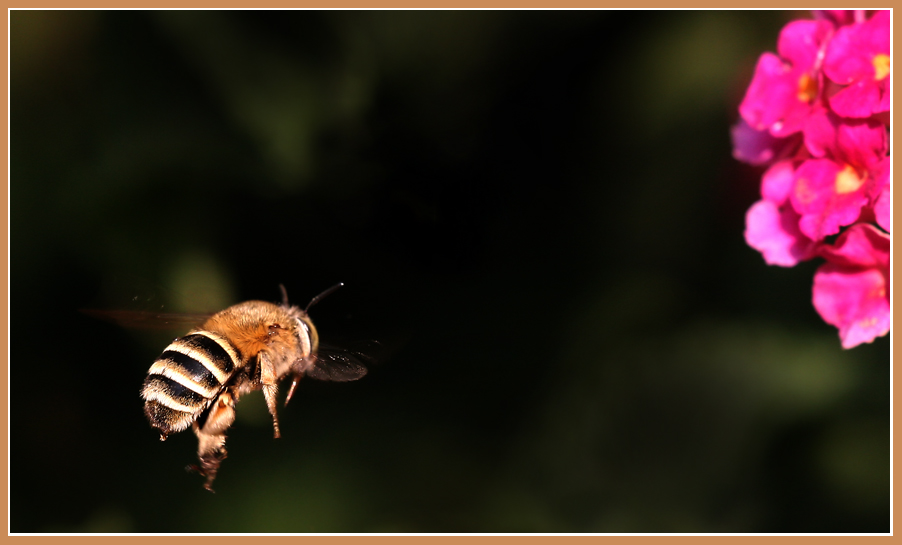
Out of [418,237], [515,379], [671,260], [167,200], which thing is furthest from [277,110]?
[671,260]

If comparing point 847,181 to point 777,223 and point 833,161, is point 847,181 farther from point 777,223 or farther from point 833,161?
point 777,223

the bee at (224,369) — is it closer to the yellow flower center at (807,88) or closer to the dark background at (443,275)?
the dark background at (443,275)

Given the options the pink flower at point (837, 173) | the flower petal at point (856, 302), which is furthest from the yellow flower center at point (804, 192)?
the flower petal at point (856, 302)

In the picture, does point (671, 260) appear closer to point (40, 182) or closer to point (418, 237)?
point (418, 237)

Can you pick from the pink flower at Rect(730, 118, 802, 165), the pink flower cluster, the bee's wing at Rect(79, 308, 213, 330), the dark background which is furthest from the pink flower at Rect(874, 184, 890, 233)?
the bee's wing at Rect(79, 308, 213, 330)

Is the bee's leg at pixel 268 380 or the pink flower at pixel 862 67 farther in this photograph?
the bee's leg at pixel 268 380

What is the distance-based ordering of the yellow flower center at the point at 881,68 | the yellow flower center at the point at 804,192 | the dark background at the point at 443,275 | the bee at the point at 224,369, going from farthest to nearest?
the dark background at the point at 443,275, the bee at the point at 224,369, the yellow flower center at the point at 804,192, the yellow flower center at the point at 881,68
